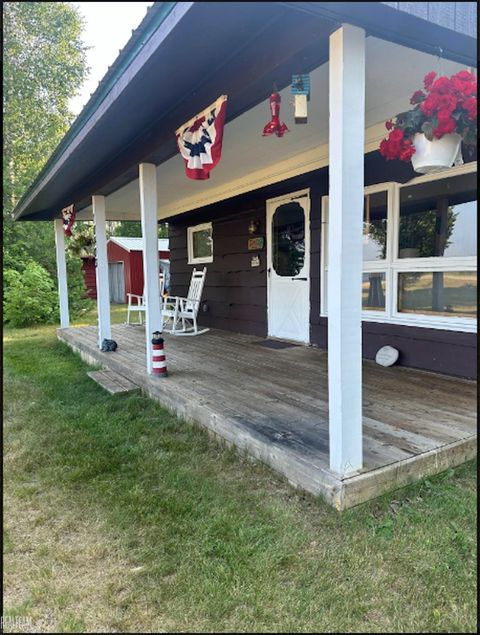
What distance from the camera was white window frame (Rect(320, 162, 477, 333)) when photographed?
125 inches

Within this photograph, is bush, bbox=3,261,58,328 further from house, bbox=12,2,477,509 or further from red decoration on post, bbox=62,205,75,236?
red decoration on post, bbox=62,205,75,236

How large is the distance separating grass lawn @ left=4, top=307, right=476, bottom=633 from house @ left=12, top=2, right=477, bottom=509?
0.59 feet

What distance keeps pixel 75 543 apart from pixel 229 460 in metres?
0.89

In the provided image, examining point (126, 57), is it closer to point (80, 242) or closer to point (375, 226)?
point (375, 226)

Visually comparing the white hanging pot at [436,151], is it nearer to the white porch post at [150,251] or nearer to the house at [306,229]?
the house at [306,229]

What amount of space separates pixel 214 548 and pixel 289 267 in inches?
151

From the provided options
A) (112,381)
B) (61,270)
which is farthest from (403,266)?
(61,270)

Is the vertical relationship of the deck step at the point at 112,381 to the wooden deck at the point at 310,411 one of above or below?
below

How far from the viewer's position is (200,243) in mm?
7043

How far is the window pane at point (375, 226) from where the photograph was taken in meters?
3.82

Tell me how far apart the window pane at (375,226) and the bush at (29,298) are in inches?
294

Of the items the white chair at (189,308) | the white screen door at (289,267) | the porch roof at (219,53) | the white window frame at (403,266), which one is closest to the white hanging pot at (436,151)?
the porch roof at (219,53)

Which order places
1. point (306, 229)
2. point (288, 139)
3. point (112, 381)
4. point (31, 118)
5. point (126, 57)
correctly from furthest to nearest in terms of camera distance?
point (31, 118) → point (306, 229) → point (112, 381) → point (288, 139) → point (126, 57)

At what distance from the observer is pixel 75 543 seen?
1.64 metres
